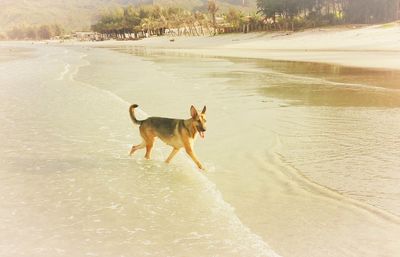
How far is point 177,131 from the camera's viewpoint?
7.59 meters

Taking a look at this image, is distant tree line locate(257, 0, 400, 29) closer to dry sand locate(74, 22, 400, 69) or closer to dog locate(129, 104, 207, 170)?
dry sand locate(74, 22, 400, 69)

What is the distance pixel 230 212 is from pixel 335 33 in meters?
56.4

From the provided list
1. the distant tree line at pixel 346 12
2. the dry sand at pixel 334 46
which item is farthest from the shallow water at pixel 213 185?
the distant tree line at pixel 346 12

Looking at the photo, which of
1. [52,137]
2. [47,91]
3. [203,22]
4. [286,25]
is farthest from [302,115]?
[203,22]

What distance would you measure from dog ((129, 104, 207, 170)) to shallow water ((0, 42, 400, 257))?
1.22ft

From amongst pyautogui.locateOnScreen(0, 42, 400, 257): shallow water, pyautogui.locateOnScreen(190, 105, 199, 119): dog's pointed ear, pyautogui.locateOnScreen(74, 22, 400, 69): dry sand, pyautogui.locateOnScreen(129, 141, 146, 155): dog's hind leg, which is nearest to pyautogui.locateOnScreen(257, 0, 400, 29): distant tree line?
pyautogui.locateOnScreen(74, 22, 400, 69): dry sand

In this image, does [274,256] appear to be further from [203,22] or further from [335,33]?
[203,22]

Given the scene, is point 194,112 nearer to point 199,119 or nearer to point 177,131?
point 199,119

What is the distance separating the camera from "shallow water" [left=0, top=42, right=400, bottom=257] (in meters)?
4.89

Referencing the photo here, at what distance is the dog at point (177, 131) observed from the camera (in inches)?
278

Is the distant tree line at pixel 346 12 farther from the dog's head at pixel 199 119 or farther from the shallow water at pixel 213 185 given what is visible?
the dog's head at pixel 199 119

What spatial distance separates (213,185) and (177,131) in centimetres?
131

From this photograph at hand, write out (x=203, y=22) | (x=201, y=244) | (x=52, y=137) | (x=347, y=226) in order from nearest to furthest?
1. (x=201, y=244)
2. (x=347, y=226)
3. (x=52, y=137)
4. (x=203, y=22)

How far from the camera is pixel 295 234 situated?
5.02 m
